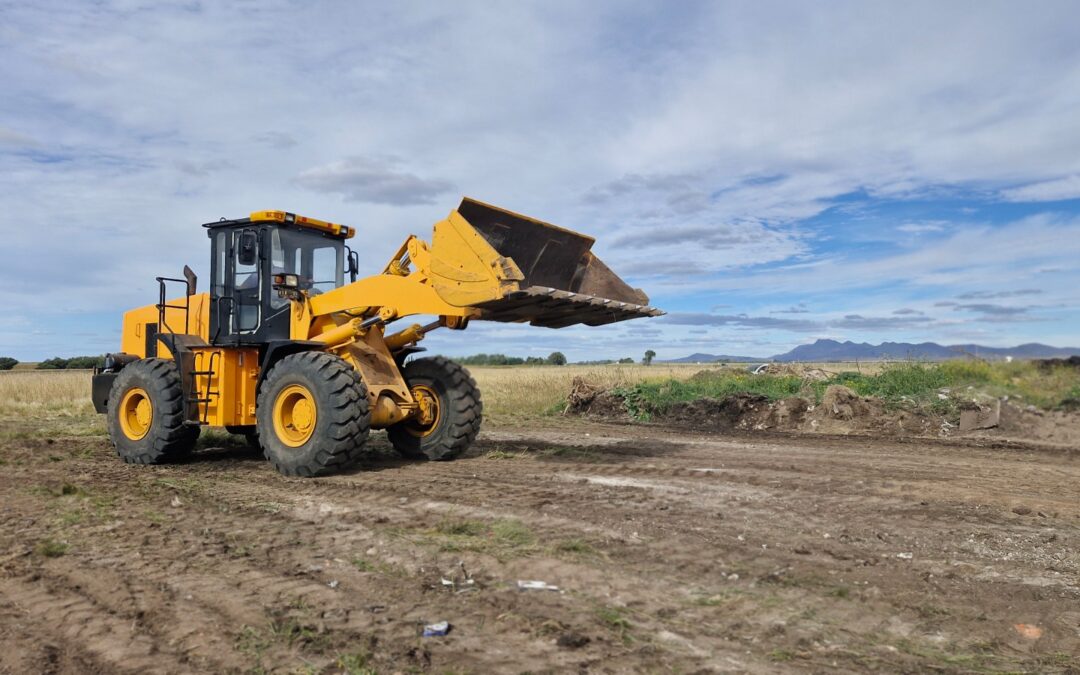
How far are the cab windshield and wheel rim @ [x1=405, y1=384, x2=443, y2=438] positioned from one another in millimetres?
1753

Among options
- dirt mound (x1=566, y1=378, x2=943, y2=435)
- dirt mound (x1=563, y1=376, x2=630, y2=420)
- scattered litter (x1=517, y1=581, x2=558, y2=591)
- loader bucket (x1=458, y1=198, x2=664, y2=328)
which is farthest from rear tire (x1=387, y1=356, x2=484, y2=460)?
dirt mound (x1=563, y1=376, x2=630, y2=420)

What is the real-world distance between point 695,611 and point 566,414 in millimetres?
16425

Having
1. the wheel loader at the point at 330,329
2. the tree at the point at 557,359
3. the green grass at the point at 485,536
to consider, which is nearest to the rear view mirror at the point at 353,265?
the wheel loader at the point at 330,329

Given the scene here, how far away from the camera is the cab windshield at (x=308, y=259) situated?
10.2m

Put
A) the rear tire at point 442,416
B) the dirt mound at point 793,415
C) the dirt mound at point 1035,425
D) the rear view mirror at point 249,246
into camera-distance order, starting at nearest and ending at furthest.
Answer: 1. the rear view mirror at point 249,246
2. the rear tire at point 442,416
3. the dirt mound at point 1035,425
4. the dirt mound at point 793,415

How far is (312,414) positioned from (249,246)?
2.34 metres

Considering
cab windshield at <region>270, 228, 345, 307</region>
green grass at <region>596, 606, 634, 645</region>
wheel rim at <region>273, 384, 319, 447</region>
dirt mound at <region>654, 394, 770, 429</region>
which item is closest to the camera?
green grass at <region>596, 606, 634, 645</region>

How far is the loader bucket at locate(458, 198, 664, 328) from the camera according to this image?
28.4 feet

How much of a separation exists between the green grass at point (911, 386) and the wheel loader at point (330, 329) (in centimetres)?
976

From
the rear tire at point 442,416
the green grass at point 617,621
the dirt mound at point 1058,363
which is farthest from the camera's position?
the dirt mound at point 1058,363

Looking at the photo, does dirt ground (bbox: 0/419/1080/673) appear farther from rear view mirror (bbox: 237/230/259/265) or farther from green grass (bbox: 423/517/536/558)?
rear view mirror (bbox: 237/230/259/265)

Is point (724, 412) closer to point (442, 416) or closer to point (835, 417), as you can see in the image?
point (835, 417)

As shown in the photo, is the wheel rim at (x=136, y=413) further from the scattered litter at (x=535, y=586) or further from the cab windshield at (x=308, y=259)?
the scattered litter at (x=535, y=586)

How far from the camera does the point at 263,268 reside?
10.2m
